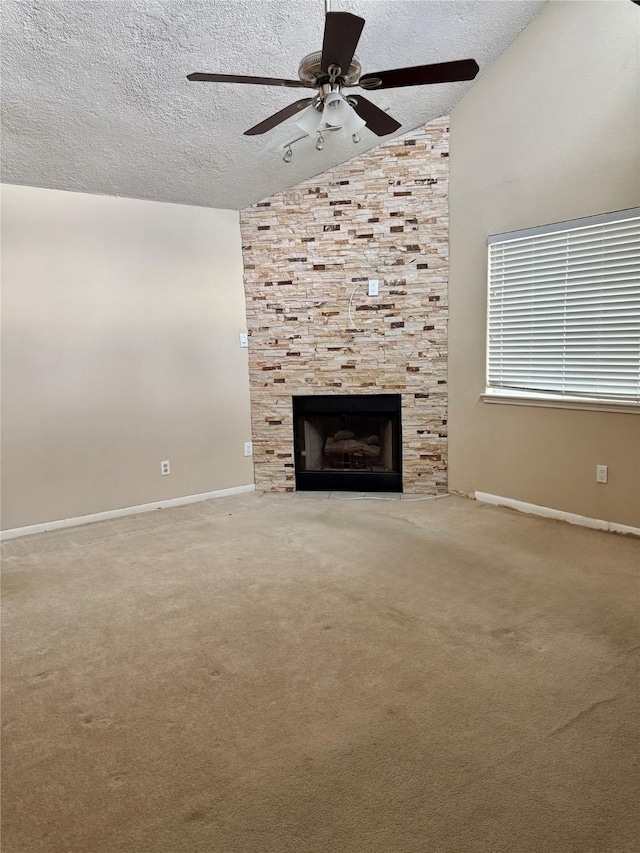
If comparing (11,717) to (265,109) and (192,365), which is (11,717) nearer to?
(192,365)

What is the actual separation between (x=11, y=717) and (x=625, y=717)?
2105mm

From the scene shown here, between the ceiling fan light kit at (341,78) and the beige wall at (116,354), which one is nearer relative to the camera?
the ceiling fan light kit at (341,78)

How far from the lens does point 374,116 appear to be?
8.41 ft

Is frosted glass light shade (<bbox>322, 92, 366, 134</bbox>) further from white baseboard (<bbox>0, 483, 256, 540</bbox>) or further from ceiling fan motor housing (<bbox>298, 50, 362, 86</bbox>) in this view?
white baseboard (<bbox>0, 483, 256, 540</bbox>)

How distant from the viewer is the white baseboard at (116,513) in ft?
12.7

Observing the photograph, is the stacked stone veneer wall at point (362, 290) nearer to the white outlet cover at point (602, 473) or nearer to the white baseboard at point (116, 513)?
the white baseboard at point (116, 513)

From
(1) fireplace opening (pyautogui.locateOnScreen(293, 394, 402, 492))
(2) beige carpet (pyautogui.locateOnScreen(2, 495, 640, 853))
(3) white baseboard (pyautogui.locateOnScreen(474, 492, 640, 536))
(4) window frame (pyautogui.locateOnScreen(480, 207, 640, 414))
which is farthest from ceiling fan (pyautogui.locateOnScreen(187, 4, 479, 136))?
(3) white baseboard (pyautogui.locateOnScreen(474, 492, 640, 536))

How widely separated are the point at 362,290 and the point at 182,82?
2084 millimetres

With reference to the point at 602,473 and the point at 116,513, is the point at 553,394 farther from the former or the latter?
the point at 116,513

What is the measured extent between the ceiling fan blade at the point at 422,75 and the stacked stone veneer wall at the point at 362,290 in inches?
84.0

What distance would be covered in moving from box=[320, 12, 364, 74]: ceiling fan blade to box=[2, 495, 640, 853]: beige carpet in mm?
2301

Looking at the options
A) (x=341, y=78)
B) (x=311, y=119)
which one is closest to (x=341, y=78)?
(x=341, y=78)

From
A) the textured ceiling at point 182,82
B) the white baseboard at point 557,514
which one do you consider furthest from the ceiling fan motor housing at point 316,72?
the white baseboard at point 557,514

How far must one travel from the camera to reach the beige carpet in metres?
1.43
